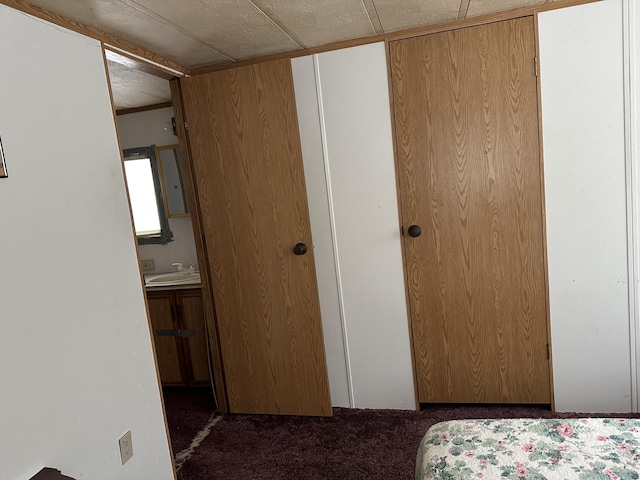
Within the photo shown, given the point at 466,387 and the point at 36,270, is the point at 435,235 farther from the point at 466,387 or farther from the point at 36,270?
the point at 36,270

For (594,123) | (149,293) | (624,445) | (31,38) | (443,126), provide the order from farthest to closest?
(149,293), (443,126), (594,123), (31,38), (624,445)

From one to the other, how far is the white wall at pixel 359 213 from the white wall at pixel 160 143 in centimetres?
136

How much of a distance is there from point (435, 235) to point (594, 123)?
3.15ft

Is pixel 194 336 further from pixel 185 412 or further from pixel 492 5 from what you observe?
pixel 492 5

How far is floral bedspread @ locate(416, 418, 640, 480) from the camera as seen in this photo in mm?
1227

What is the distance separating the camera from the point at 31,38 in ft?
5.28

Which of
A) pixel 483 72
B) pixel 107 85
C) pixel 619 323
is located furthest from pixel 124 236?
pixel 619 323

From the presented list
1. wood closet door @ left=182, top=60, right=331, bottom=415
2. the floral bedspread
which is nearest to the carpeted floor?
wood closet door @ left=182, top=60, right=331, bottom=415

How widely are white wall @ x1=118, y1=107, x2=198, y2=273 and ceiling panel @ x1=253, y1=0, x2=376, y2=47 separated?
1.56 meters

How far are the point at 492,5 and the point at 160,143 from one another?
2528 millimetres

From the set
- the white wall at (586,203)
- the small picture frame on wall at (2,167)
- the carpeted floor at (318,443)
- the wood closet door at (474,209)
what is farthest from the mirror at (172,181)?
the white wall at (586,203)

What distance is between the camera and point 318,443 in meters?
2.45

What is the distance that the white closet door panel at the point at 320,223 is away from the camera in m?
2.59

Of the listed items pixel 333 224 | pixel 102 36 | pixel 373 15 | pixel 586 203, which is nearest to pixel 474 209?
pixel 586 203
